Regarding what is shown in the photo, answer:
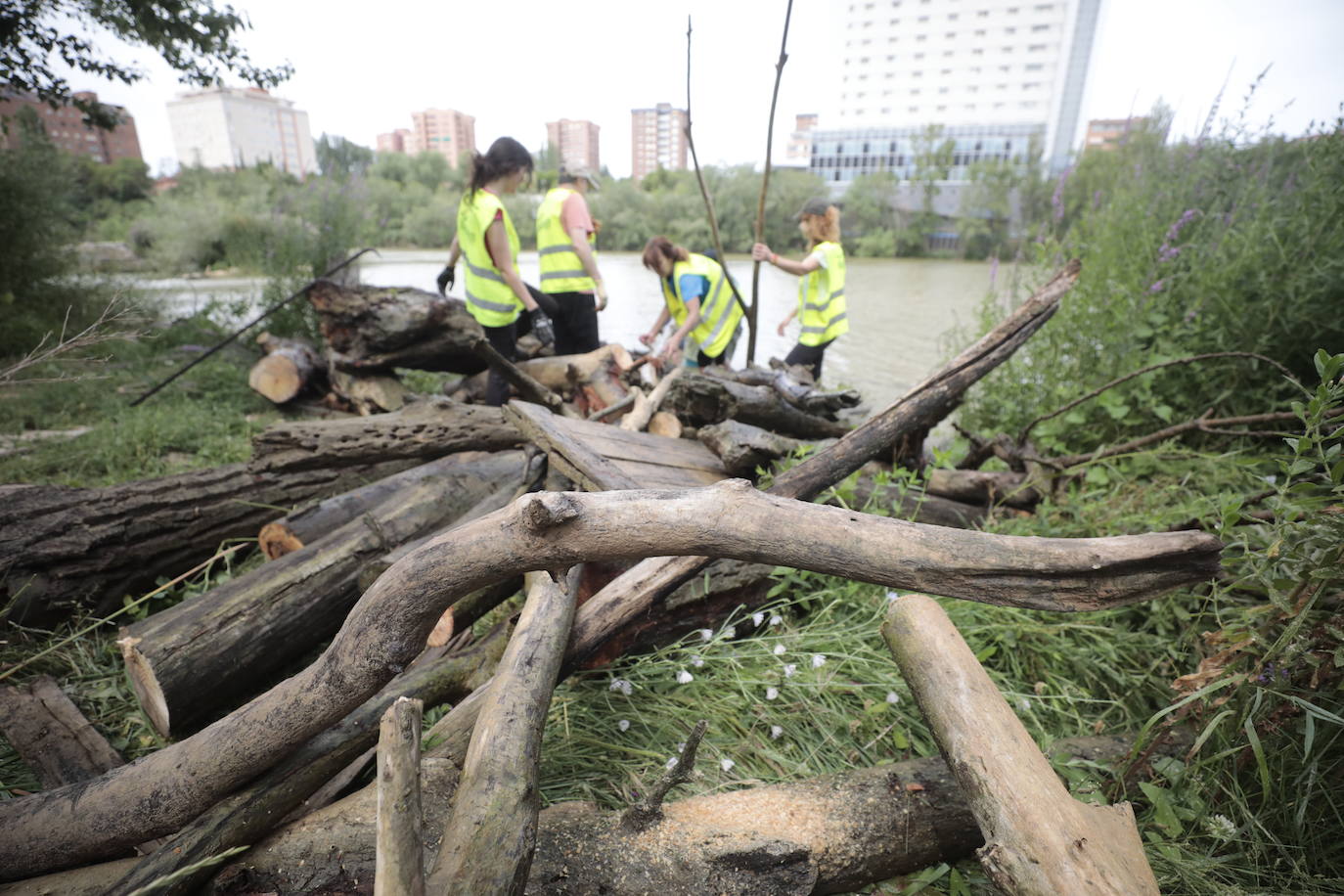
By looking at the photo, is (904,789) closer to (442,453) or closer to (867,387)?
(442,453)

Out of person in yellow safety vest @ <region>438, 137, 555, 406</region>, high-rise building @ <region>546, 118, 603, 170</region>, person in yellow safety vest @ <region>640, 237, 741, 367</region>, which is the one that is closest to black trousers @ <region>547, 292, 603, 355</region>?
person in yellow safety vest @ <region>438, 137, 555, 406</region>

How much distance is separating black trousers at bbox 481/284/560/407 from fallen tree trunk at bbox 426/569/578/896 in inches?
106

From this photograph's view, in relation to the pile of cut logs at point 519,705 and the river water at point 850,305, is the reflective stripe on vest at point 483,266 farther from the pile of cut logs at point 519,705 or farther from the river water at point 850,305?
the river water at point 850,305

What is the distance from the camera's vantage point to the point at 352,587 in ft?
7.81

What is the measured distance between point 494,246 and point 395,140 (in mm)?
48017

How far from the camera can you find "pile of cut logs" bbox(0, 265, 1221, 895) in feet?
3.89

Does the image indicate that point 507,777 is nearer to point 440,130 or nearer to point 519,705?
point 519,705

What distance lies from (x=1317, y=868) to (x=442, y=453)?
339cm

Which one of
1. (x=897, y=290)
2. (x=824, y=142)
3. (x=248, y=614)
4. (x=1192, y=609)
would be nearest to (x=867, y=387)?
(x=1192, y=609)

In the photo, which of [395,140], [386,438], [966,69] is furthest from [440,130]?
[386,438]

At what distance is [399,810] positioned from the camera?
0.93 meters

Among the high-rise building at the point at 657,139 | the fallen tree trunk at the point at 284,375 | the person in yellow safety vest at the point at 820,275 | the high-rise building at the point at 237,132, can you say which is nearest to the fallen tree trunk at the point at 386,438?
the high-rise building at the point at 657,139

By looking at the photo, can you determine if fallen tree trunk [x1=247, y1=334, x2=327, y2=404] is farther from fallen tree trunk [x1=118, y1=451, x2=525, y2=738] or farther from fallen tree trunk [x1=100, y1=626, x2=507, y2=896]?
fallen tree trunk [x1=100, y1=626, x2=507, y2=896]

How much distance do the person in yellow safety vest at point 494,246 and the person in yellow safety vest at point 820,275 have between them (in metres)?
1.92
